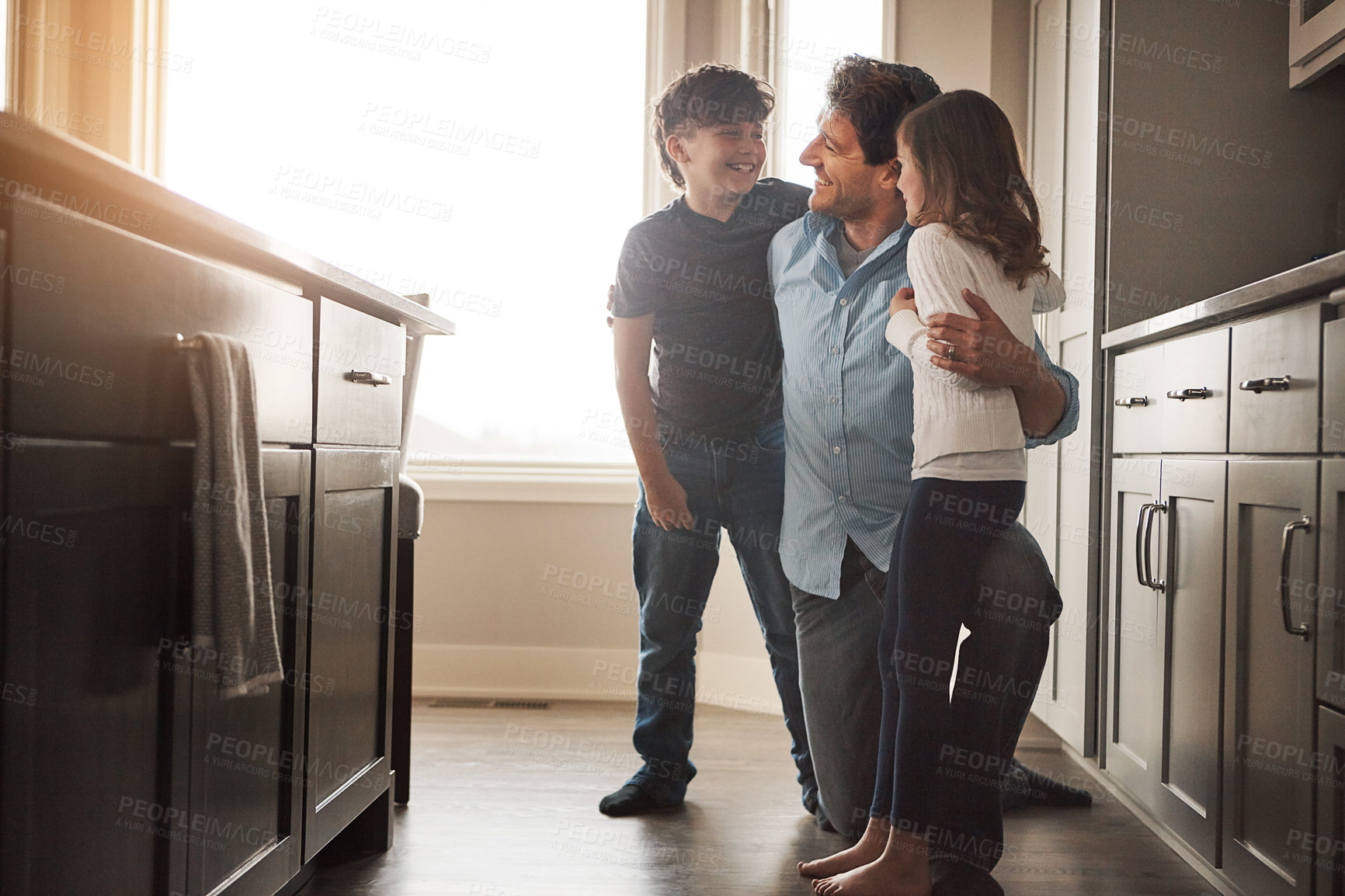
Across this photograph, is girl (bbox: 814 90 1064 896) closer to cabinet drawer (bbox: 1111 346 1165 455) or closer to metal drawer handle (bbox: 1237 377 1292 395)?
metal drawer handle (bbox: 1237 377 1292 395)

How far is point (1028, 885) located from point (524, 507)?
182 cm

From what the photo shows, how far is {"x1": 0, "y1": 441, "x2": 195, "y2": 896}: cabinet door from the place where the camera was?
781 mm

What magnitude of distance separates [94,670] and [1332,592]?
1.34 m

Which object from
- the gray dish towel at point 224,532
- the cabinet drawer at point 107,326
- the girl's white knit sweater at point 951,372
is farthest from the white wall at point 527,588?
the gray dish towel at point 224,532

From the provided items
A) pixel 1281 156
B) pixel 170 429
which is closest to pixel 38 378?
pixel 170 429

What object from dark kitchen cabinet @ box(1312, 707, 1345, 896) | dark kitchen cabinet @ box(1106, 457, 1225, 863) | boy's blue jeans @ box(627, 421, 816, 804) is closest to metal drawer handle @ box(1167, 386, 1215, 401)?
dark kitchen cabinet @ box(1106, 457, 1225, 863)

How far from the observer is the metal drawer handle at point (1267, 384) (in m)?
1.33

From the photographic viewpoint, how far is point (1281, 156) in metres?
2.11

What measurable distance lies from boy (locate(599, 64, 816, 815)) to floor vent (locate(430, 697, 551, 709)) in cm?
93

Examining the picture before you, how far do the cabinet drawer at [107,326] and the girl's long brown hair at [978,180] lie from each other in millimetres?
929

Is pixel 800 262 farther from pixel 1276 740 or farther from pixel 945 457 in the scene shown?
pixel 1276 740

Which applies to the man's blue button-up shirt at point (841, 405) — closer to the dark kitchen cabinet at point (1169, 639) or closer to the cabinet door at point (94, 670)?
the dark kitchen cabinet at point (1169, 639)

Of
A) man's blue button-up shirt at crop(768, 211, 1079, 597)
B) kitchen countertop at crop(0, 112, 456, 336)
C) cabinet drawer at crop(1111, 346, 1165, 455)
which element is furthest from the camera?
cabinet drawer at crop(1111, 346, 1165, 455)

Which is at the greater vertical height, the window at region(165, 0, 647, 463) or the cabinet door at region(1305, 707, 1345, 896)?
the window at region(165, 0, 647, 463)
